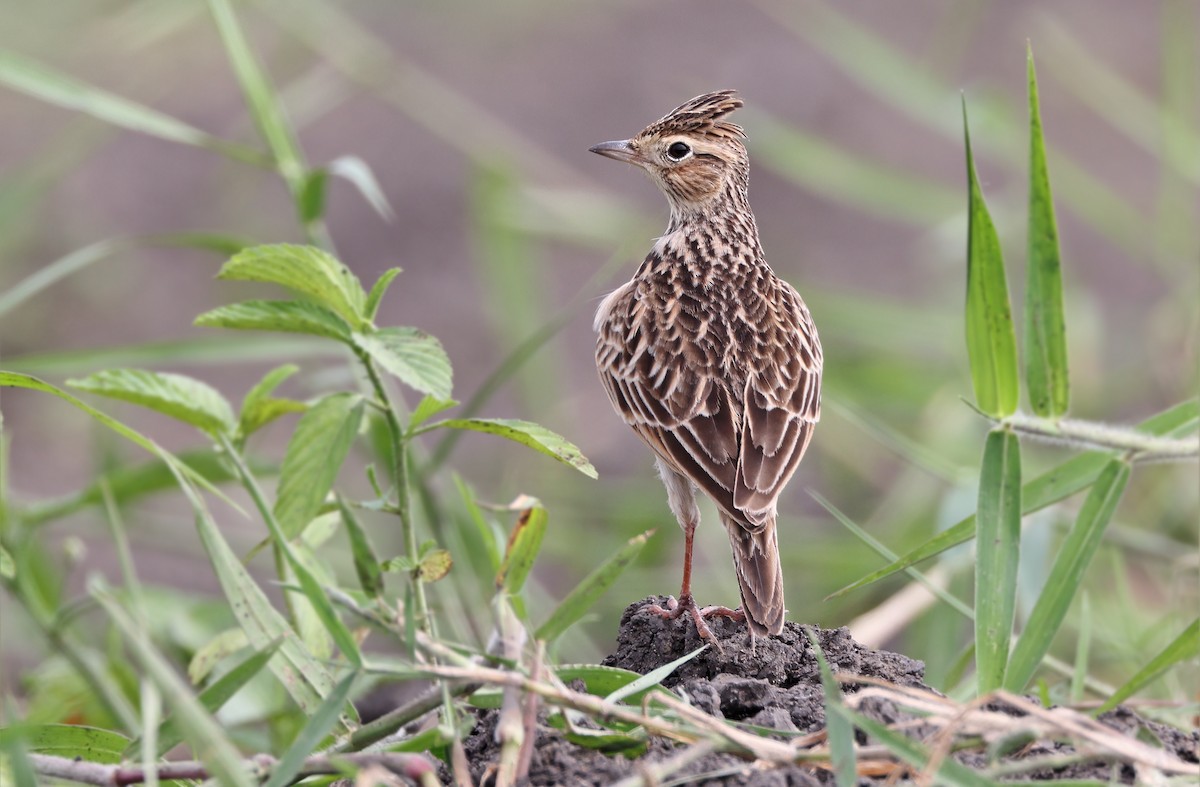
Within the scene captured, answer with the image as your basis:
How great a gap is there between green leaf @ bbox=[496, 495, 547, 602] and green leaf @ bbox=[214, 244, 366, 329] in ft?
1.70

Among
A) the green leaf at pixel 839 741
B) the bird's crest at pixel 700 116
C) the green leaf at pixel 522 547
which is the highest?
the bird's crest at pixel 700 116

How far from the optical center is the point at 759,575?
3287 millimetres

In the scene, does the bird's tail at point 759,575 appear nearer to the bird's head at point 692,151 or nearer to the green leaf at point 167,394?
the green leaf at point 167,394

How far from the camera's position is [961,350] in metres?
7.64

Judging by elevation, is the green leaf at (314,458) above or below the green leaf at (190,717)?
above

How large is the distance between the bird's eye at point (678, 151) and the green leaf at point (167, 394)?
1789 millimetres

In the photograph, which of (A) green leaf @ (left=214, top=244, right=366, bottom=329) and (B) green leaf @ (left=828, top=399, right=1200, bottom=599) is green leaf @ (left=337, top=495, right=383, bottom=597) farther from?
(B) green leaf @ (left=828, top=399, right=1200, bottom=599)

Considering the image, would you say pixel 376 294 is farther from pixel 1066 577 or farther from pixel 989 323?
pixel 1066 577

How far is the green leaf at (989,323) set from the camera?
313cm

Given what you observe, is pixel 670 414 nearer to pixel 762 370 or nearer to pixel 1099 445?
pixel 762 370

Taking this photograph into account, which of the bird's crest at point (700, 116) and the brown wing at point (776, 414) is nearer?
the brown wing at point (776, 414)

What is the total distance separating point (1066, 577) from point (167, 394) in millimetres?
1898

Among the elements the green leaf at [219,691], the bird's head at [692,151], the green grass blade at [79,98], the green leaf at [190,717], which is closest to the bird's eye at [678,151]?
the bird's head at [692,151]

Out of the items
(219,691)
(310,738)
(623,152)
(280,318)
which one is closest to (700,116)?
(623,152)
